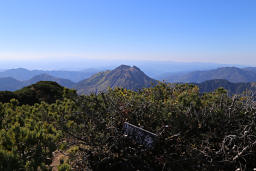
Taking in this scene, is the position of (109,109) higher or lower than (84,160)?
higher

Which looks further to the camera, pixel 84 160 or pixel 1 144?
pixel 84 160

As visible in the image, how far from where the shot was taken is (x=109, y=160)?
3.81m

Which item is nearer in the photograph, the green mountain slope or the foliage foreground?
the foliage foreground

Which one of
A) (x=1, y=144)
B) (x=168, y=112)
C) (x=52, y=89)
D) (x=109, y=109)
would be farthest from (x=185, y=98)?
(x=52, y=89)

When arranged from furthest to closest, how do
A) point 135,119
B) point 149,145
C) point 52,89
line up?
point 52,89 → point 135,119 → point 149,145

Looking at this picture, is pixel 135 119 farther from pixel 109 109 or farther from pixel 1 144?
pixel 1 144

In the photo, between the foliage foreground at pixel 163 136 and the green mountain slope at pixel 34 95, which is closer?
the foliage foreground at pixel 163 136

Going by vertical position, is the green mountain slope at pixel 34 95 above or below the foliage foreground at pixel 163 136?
below

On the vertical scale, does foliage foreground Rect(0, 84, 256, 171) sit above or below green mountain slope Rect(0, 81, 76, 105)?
above

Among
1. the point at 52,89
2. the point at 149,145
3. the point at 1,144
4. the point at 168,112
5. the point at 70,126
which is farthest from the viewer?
the point at 52,89

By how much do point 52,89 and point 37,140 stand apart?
14768 millimetres

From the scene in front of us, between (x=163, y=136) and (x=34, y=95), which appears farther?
(x=34, y=95)

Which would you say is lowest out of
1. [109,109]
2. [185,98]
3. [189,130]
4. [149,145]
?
[149,145]

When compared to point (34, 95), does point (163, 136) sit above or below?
above
